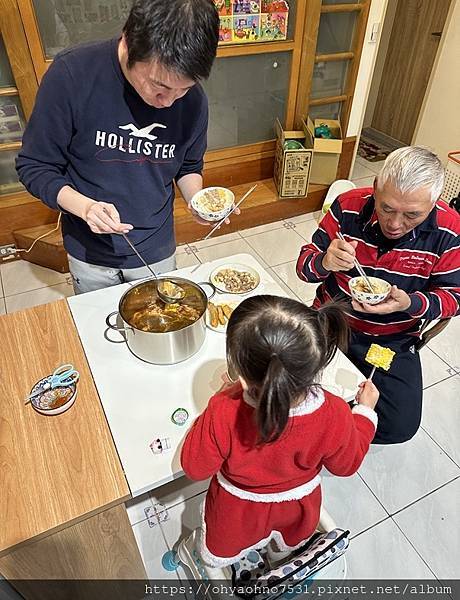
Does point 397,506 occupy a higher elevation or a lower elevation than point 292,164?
lower

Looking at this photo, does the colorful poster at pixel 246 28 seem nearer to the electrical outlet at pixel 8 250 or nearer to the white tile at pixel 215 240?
the white tile at pixel 215 240

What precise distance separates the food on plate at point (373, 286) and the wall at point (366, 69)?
2.28 m

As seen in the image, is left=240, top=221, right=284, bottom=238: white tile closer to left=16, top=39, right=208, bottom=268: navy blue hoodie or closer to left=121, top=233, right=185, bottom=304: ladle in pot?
left=16, top=39, right=208, bottom=268: navy blue hoodie

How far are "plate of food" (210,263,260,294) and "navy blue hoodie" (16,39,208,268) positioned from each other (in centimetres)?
24

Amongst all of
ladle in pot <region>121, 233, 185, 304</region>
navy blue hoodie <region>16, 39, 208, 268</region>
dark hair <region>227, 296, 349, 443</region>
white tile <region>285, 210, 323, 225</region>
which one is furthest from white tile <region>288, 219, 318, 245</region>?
dark hair <region>227, 296, 349, 443</region>

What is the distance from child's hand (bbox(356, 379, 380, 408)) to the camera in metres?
1.08

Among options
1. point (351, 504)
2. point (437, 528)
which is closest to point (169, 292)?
point (351, 504)

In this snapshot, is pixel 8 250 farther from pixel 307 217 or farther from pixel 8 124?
pixel 307 217

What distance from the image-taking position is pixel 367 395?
109cm

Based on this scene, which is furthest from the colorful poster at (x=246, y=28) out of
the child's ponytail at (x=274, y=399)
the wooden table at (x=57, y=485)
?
the child's ponytail at (x=274, y=399)

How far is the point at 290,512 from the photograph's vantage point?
3.17 ft

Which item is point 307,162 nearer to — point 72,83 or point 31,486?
point 72,83

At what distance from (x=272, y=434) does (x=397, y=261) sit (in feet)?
2.83

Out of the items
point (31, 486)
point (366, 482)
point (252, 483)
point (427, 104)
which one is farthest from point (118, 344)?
point (427, 104)
